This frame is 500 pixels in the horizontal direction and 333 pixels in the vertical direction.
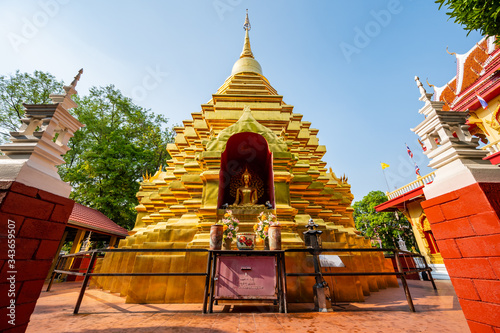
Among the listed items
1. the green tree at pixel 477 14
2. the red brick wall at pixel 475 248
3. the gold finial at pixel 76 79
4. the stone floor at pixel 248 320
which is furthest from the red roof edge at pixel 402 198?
the gold finial at pixel 76 79

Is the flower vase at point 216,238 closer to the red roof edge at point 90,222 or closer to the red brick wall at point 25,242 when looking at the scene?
the red brick wall at point 25,242

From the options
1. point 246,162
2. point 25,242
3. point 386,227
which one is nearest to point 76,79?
point 25,242

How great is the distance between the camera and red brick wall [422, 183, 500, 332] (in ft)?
5.57

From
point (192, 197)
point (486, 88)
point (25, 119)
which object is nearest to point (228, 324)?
point (25, 119)

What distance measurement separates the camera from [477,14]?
17.0 feet

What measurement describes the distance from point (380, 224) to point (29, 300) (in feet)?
88.5

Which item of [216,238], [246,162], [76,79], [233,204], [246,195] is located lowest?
[216,238]

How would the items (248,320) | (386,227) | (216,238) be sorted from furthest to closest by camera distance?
→ (386,227) < (216,238) < (248,320)

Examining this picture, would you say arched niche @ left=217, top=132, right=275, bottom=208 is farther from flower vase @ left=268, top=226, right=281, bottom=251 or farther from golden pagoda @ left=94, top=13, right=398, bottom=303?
flower vase @ left=268, top=226, right=281, bottom=251

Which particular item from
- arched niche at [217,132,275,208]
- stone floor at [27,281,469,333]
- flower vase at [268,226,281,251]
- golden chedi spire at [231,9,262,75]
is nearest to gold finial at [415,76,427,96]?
stone floor at [27,281,469,333]

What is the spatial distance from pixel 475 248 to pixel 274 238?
263cm

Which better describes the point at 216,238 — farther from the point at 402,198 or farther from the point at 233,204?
the point at 402,198

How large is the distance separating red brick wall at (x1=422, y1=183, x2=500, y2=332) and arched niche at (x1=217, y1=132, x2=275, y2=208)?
4.63 meters

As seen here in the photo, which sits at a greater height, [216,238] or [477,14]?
[477,14]
